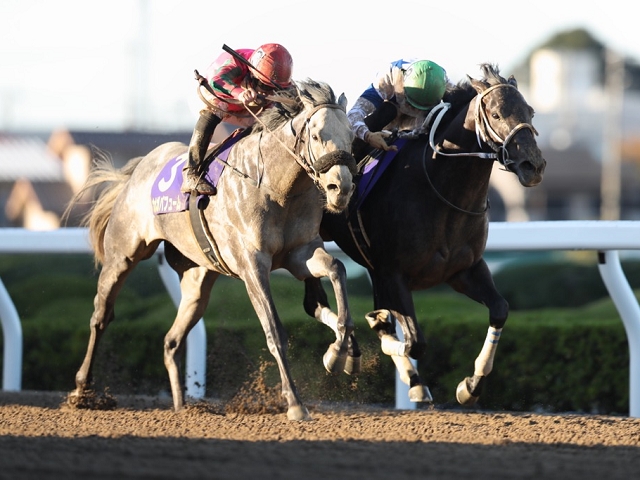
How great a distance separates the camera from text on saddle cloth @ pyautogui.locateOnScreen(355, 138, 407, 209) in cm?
527

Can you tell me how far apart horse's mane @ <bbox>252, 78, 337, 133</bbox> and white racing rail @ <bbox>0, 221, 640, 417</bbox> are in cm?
116

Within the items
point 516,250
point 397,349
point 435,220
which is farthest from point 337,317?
point 516,250

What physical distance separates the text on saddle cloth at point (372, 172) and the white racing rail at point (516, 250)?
75 cm

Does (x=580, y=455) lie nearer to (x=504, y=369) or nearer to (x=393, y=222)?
(x=393, y=222)

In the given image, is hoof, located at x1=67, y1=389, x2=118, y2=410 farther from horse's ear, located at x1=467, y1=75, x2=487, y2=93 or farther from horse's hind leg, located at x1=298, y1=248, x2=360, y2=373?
horse's ear, located at x1=467, y1=75, x2=487, y2=93

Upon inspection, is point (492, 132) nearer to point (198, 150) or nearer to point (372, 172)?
point (372, 172)

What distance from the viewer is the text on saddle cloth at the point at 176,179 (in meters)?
5.25

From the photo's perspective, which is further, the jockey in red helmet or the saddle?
the saddle

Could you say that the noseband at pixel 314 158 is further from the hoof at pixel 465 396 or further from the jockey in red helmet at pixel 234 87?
the hoof at pixel 465 396

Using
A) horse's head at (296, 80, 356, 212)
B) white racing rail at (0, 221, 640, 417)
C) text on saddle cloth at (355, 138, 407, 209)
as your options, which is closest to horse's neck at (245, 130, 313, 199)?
horse's head at (296, 80, 356, 212)

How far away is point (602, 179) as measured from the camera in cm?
4422

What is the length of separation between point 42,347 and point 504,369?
293cm

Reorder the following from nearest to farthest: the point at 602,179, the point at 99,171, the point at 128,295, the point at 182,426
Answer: the point at 182,426 < the point at 99,171 < the point at 128,295 < the point at 602,179

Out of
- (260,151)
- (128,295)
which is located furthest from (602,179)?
(260,151)
